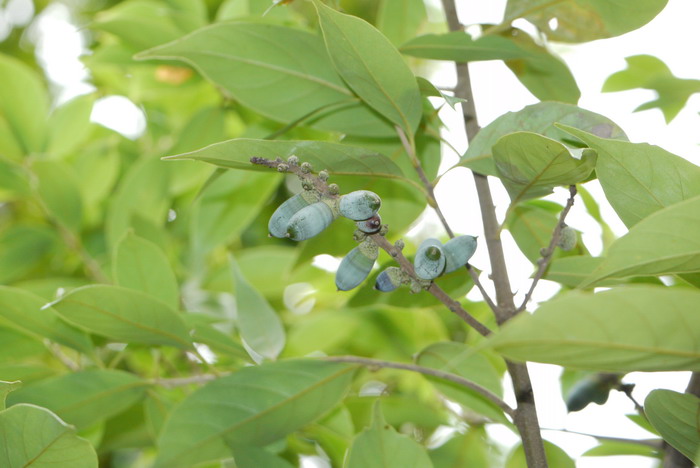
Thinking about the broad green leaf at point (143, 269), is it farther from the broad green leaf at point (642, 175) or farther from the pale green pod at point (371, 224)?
the broad green leaf at point (642, 175)

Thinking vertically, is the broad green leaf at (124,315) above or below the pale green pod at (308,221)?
below

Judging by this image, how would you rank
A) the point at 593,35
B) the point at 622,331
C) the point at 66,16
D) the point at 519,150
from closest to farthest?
the point at 622,331, the point at 519,150, the point at 593,35, the point at 66,16

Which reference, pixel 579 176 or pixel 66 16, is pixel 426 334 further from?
pixel 66 16

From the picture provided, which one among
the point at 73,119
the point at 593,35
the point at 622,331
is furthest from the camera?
the point at 73,119

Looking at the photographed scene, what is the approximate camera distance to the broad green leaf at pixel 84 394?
0.67 metres

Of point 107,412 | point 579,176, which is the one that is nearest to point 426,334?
point 107,412

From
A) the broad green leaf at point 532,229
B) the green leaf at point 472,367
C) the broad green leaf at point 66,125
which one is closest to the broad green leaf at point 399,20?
the broad green leaf at point 532,229

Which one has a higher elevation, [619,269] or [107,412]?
[619,269]

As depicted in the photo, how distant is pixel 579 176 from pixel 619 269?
107 millimetres

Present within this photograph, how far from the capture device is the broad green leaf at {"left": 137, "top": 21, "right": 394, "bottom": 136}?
648mm

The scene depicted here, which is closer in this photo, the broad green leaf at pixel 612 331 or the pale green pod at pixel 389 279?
the broad green leaf at pixel 612 331

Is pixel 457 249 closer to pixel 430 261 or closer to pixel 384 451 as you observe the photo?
pixel 430 261

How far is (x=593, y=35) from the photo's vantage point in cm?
66

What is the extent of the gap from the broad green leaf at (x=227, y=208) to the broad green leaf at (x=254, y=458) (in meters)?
0.44
